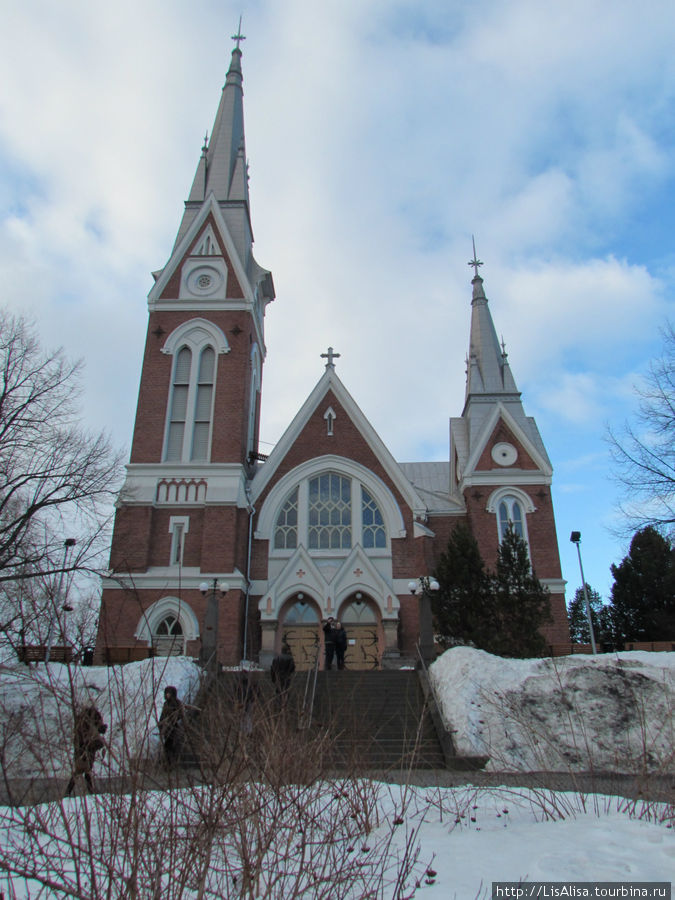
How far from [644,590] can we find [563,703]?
26.6 metres

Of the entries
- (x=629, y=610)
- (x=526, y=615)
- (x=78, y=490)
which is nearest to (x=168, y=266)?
(x=78, y=490)

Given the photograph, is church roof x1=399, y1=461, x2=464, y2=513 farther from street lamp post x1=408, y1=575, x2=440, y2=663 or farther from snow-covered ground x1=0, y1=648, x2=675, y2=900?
snow-covered ground x1=0, y1=648, x2=675, y2=900

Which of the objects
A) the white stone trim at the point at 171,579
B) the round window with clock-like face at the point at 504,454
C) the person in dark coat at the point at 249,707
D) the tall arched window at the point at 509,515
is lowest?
the person in dark coat at the point at 249,707

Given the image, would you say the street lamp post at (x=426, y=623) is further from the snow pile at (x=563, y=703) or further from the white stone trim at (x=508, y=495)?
the white stone trim at (x=508, y=495)

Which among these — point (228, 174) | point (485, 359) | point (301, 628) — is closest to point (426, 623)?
point (301, 628)

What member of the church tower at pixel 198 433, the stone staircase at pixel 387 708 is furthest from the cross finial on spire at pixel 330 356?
the stone staircase at pixel 387 708

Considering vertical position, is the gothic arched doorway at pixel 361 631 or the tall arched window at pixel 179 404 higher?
the tall arched window at pixel 179 404

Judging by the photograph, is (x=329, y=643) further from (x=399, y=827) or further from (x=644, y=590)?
(x=644, y=590)

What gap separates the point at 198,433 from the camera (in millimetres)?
25375

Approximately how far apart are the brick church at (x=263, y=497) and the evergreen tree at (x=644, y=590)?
12232 millimetres

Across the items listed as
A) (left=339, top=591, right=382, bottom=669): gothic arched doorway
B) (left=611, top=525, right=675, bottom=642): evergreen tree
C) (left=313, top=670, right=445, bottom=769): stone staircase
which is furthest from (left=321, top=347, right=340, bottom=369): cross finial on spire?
(left=611, top=525, right=675, bottom=642): evergreen tree

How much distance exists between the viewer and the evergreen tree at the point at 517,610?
17.1m

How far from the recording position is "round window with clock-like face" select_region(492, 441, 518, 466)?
26688mm

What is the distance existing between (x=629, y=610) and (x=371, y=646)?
19.7 metres
